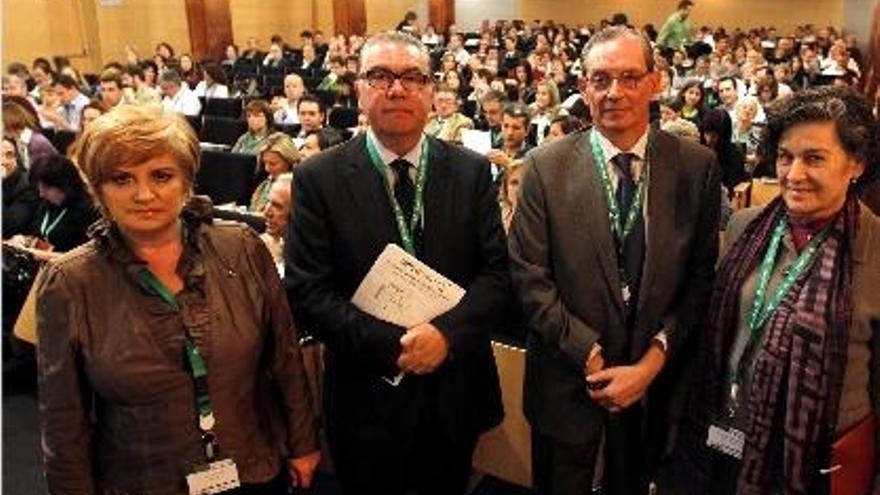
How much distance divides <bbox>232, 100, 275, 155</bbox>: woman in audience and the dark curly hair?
5003 millimetres

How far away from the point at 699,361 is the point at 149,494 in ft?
4.26

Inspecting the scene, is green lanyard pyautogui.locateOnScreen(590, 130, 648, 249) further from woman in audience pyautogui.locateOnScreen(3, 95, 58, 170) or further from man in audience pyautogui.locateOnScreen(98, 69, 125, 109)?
man in audience pyautogui.locateOnScreen(98, 69, 125, 109)

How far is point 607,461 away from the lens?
1.97 meters

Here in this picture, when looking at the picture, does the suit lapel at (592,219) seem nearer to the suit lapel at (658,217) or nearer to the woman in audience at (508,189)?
the suit lapel at (658,217)

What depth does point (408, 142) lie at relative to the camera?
179cm

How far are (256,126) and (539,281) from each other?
4913mm

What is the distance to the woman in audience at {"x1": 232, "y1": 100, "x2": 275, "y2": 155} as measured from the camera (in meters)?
6.18

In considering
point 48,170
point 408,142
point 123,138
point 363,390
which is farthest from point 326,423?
point 48,170

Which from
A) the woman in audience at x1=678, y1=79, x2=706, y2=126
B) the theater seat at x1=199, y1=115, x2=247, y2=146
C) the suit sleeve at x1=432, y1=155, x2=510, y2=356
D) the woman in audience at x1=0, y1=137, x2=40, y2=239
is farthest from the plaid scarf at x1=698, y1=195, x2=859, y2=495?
the theater seat at x1=199, y1=115, x2=247, y2=146

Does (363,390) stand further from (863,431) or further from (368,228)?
(863,431)

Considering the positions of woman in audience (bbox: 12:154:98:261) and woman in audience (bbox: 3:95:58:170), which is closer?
woman in audience (bbox: 12:154:98:261)

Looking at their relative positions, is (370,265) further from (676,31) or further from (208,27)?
(208,27)

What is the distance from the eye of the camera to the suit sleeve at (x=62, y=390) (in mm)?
1468

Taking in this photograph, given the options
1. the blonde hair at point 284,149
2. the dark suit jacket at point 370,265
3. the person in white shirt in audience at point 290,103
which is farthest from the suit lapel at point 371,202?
the person in white shirt in audience at point 290,103
